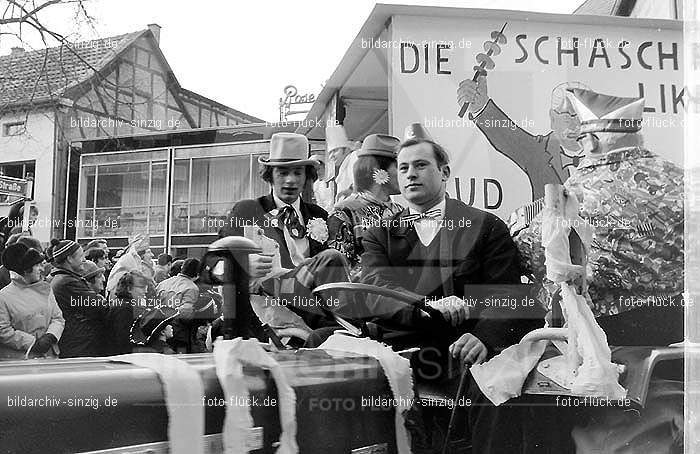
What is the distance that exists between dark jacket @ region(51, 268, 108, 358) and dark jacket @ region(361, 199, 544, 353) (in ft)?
2.33

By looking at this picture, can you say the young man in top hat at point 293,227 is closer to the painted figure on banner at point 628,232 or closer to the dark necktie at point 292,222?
the dark necktie at point 292,222

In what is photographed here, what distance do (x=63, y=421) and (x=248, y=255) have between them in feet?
2.01

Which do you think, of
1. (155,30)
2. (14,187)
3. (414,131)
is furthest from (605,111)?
(14,187)

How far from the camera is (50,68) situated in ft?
7.13

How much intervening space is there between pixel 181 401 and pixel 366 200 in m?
0.75

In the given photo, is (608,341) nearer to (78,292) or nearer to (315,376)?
(315,376)

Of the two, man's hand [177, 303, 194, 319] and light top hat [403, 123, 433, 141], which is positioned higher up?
light top hat [403, 123, 433, 141]

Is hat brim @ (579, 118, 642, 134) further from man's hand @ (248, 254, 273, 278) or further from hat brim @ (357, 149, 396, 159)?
man's hand @ (248, 254, 273, 278)

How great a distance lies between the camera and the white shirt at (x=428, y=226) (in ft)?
7.66

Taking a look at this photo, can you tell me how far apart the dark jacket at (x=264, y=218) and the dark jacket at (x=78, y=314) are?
0.37 meters

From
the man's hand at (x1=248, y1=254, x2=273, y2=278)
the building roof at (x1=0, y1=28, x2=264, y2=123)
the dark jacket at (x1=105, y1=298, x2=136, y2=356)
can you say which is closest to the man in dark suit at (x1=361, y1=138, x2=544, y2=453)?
the man's hand at (x1=248, y1=254, x2=273, y2=278)

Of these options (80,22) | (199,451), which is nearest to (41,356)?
(199,451)

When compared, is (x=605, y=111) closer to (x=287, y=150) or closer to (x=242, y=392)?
(x=287, y=150)

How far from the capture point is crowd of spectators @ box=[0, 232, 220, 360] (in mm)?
2086
